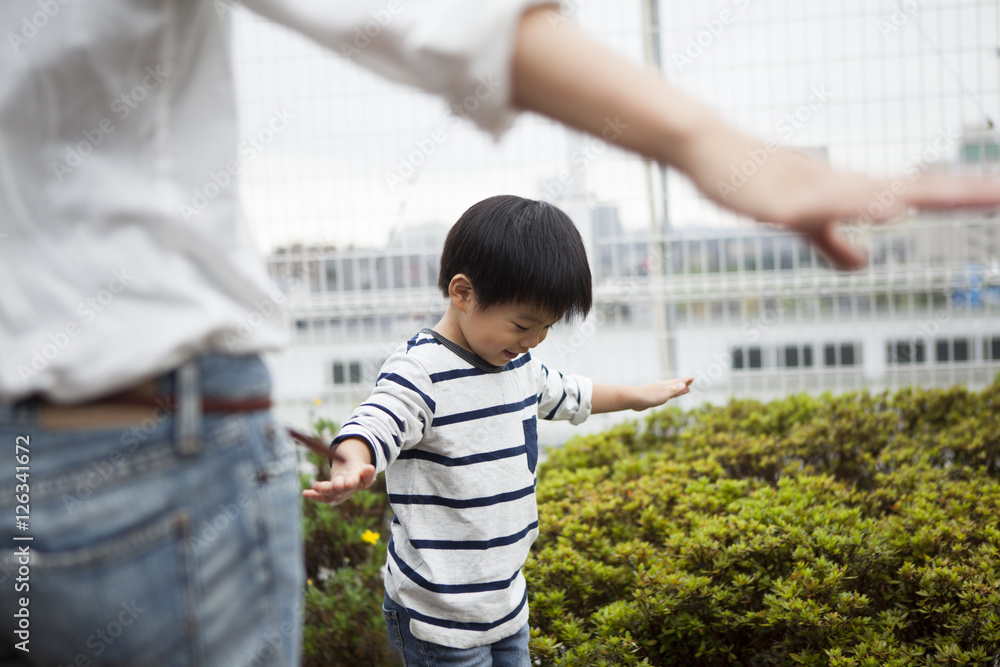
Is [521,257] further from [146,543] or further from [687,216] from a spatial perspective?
[687,216]

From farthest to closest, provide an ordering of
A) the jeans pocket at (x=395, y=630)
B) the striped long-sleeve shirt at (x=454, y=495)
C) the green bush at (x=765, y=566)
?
the green bush at (x=765, y=566) < the jeans pocket at (x=395, y=630) < the striped long-sleeve shirt at (x=454, y=495)

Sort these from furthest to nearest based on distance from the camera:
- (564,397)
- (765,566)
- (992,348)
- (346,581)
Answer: (992,348) < (346,581) < (765,566) < (564,397)

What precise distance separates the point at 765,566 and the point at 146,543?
1.86 meters

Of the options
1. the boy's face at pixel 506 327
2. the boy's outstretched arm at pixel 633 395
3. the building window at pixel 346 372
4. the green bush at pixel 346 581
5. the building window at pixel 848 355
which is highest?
the boy's face at pixel 506 327

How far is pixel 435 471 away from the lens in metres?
1.72

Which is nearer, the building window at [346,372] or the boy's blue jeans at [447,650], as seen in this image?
the boy's blue jeans at [447,650]

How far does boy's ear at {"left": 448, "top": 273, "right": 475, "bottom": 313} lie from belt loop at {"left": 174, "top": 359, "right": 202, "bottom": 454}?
1.06 m

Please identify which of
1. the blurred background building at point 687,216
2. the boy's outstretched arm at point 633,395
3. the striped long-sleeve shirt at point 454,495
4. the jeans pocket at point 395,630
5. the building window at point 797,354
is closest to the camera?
the striped long-sleeve shirt at point 454,495

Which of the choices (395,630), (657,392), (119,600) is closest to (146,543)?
(119,600)

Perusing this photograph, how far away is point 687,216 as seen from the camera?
4430mm

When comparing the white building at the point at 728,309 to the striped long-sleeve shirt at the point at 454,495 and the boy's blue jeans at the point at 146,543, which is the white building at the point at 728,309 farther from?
the boy's blue jeans at the point at 146,543

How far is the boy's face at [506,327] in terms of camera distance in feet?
5.63

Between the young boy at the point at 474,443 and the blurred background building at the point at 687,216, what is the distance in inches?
95.6

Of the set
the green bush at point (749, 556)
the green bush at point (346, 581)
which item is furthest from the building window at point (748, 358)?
the green bush at point (346, 581)
